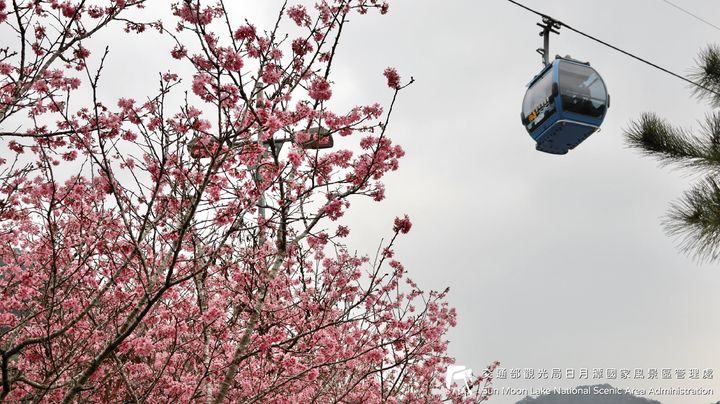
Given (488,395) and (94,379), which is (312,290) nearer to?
(94,379)

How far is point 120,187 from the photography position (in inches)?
179

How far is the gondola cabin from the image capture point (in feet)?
27.5

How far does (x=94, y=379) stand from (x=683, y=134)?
292 inches

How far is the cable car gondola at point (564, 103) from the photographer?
8367mm

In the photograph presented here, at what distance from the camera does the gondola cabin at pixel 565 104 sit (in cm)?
838

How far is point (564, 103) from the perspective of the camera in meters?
8.30

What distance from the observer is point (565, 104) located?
8312mm

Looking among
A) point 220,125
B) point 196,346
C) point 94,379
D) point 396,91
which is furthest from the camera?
point 196,346

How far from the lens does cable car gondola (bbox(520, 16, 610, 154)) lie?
8.37 m

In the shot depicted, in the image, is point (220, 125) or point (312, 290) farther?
point (312, 290)

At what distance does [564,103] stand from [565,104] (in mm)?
28

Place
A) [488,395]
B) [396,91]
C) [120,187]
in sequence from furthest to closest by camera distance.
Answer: [488,395], [120,187], [396,91]

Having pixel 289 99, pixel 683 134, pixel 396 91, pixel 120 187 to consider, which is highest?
pixel 683 134

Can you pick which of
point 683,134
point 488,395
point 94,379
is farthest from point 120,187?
point 488,395
